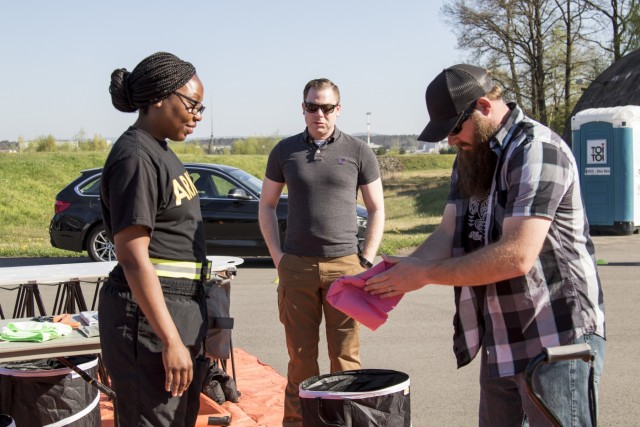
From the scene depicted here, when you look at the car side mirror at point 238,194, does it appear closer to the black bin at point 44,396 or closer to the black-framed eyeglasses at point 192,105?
the black bin at point 44,396

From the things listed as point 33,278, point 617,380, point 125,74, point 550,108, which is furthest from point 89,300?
point 550,108

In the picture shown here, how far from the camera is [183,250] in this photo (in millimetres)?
3406

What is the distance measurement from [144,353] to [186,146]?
50875 millimetres

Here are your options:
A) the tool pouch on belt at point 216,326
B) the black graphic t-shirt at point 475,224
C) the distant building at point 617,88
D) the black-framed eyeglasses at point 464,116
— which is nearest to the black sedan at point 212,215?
the tool pouch on belt at point 216,326

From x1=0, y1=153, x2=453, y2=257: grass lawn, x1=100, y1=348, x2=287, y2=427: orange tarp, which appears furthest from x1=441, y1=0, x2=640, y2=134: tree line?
x1=100, y1=348, x2=287, y2=427: orange tarp

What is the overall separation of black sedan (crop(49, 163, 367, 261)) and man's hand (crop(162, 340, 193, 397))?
1005 cm

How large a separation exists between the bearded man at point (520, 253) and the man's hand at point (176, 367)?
2.74ft

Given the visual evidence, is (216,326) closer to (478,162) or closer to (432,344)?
(478,162)

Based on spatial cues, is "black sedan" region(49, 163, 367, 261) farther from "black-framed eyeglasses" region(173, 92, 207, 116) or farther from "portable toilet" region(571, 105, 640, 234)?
"black-framed eyeglasses" region(173, 92, 207, 116)

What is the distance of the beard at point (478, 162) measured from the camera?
316 centimetres

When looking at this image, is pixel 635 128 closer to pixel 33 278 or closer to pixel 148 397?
pixel 33 278

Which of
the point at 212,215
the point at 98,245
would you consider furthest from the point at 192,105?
the point at 98,245

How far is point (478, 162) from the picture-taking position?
324 centimetres

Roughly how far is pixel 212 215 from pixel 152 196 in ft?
34.8
